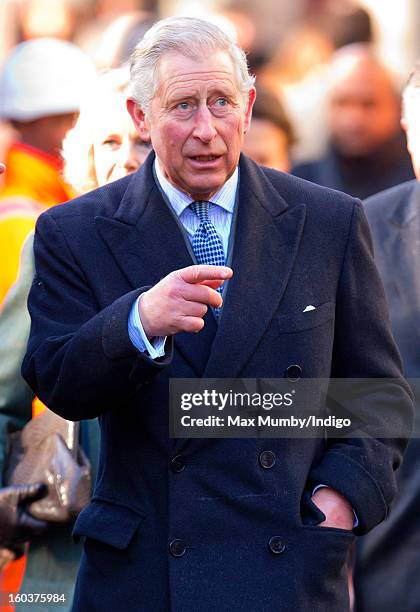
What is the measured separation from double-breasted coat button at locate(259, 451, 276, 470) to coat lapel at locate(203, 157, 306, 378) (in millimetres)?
217

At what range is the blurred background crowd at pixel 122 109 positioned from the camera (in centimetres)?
515

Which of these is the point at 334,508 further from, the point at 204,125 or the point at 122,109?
the point at 122,109

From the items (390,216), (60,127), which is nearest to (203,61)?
(390,216)

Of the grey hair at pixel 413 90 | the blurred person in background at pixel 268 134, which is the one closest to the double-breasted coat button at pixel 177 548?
the grey hair at pixel 413 90

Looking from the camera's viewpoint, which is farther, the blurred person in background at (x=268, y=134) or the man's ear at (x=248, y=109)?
the blurred person in background at (x=268, y=134)

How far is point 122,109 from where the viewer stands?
545 cm

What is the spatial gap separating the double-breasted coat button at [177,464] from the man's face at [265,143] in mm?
3474

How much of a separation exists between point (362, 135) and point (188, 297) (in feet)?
17.0

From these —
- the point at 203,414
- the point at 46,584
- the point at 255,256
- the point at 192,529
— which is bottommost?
the point at 46,584

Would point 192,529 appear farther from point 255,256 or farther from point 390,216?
point 390,216

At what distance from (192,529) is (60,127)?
299 cm

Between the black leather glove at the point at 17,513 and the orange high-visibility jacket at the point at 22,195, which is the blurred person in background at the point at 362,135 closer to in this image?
the orange high-visibility jacket at the point at 22,195

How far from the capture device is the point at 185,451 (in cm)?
408

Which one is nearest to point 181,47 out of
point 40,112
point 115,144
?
point 115,144
